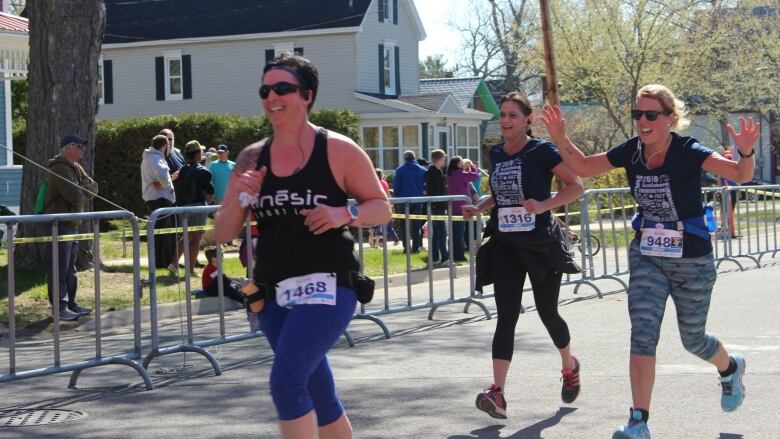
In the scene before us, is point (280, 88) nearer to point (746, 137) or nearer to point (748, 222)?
point (746, 137)

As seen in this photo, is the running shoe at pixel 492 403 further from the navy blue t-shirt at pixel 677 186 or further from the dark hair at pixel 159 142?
the dark hair at pixel 159 142

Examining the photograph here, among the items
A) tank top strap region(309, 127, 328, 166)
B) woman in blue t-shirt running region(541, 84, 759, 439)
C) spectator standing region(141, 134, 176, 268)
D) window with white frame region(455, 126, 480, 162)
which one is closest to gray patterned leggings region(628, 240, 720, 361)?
woman in blue t-shirt running region(541, 84, 759, 439)

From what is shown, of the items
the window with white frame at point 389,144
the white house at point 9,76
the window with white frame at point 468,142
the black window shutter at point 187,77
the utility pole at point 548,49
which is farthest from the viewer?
the window with white frame at point 468,142

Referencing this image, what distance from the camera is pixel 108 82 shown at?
47.4 m

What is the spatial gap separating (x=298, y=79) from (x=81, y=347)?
22.5ft

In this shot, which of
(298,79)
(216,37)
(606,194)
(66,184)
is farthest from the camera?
(216,37)

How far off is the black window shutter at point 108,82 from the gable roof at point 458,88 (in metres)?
15.0

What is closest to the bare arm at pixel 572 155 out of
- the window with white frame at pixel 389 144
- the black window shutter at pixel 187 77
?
the window with white frame at pixel 389 144

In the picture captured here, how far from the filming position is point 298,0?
4594 centimetres

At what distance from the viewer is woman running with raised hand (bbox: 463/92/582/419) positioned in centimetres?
729

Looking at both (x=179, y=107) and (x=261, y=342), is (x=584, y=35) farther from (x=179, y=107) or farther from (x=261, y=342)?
(x=261, y=342)

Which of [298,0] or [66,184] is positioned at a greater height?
[298,0]

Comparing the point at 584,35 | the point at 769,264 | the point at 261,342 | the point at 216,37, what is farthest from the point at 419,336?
the point at 216,37

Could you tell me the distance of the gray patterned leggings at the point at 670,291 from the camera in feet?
20.5
